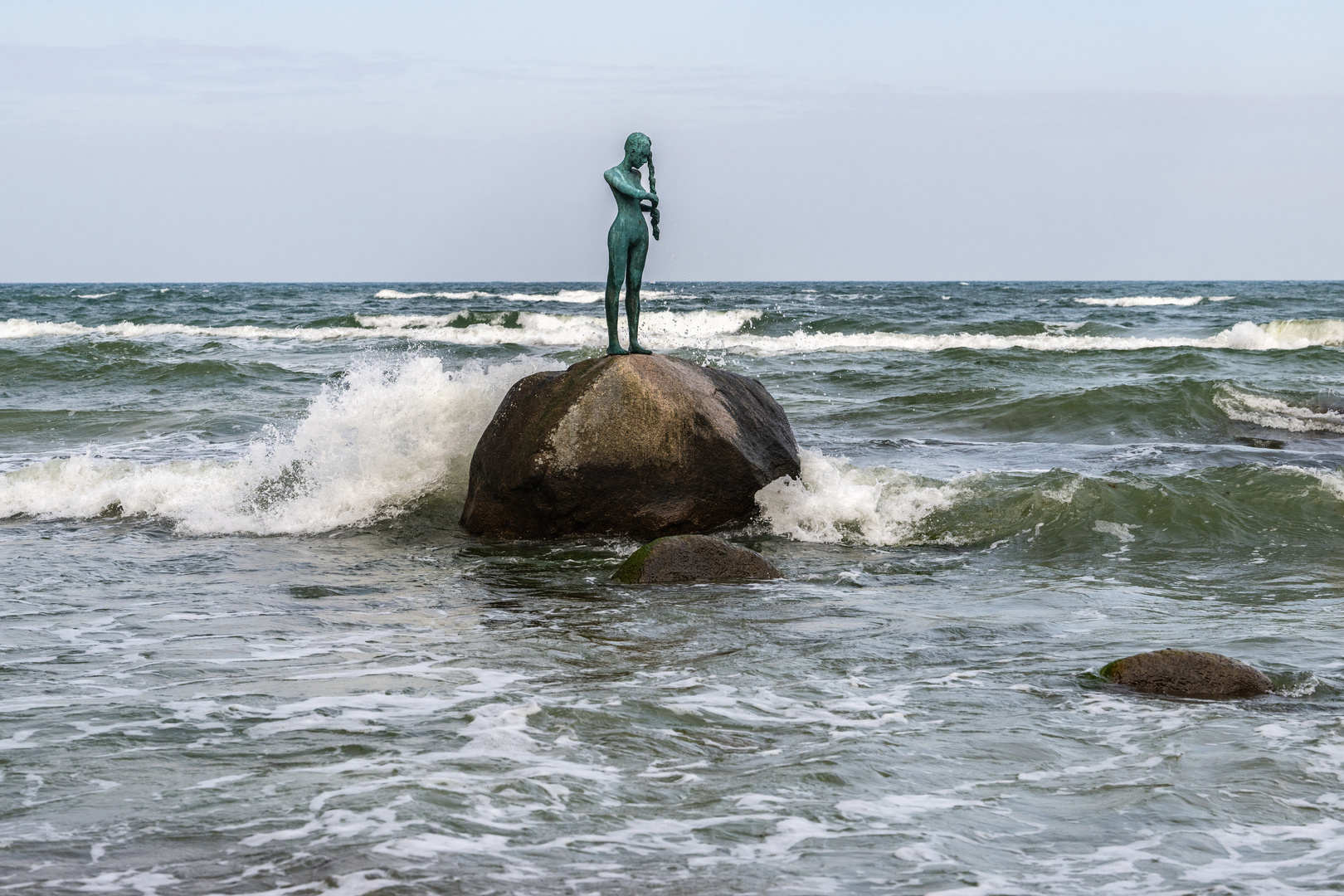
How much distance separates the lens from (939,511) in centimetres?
821

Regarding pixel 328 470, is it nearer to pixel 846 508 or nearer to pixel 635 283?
pixel 635 283

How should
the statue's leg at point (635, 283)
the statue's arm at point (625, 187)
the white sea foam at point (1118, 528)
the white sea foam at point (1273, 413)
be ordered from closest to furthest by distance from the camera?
the statue's arm at point (625, 187), the white sea foam at point (1118, 528), the statue's leg at point (635, 283), the white sea foam at point (1273, 413)

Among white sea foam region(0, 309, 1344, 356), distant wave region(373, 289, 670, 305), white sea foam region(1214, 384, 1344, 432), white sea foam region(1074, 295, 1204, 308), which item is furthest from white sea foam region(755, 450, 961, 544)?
distant wave region(373, 289, 670, 305)

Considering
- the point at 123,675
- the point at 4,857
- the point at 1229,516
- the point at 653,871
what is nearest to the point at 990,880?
the point at 653,871

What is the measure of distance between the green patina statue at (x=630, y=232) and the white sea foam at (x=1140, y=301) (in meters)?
36.8

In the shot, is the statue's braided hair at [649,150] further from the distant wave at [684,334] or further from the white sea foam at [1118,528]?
the distant wave at [684,334]

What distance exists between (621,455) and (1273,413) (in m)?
9.45

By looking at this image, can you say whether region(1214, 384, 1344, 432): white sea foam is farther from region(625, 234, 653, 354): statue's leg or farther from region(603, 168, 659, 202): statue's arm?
region(603, 168, 659, 202): statue's arm

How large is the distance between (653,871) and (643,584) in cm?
345

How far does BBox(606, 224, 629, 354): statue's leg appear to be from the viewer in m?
7.84

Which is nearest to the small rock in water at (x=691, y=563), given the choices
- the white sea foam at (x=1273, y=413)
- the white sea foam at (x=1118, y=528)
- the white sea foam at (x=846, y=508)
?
the white sea foam at (x=846, y=508)

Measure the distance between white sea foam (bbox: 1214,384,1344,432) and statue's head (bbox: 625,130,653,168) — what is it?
8719 mm

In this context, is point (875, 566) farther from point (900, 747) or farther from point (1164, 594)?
point (900, 747)

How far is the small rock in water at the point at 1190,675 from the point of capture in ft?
14.5
